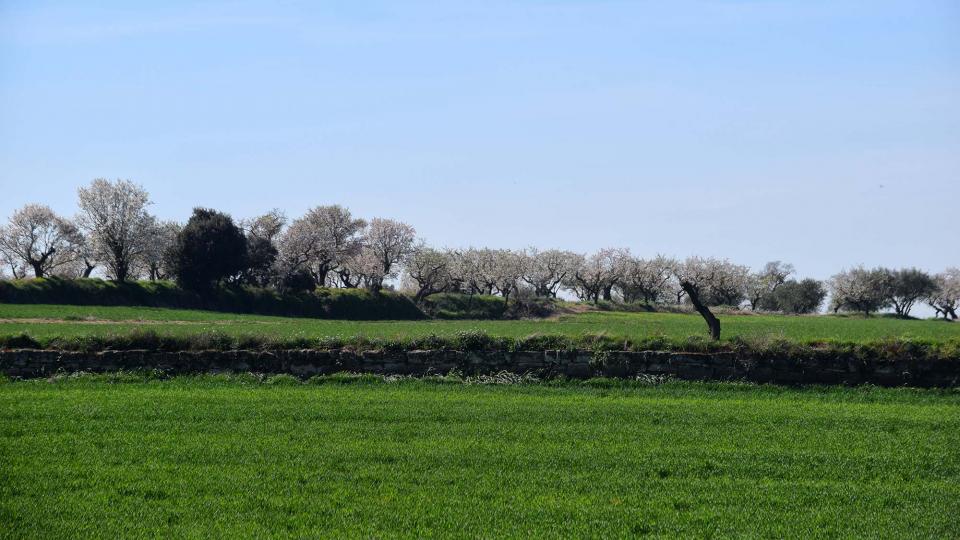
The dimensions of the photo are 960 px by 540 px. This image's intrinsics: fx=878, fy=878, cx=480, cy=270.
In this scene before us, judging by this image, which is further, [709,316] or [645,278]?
[645,278]

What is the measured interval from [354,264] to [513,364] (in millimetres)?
81797

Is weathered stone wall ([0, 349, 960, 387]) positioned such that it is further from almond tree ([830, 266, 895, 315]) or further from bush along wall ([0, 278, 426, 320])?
almond tree ([830, 266, 895, 315])

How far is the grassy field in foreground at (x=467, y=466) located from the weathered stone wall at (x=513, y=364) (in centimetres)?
334

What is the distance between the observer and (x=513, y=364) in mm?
21594

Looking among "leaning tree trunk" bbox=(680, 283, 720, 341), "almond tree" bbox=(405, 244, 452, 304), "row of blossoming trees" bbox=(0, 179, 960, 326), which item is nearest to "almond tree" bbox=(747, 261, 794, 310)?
"row of blossoming trees" bbox=(0, 179, 960, 326)

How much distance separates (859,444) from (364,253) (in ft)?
298

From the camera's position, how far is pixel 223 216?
76625 mm

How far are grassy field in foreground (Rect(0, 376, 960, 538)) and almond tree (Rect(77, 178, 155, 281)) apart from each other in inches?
2578

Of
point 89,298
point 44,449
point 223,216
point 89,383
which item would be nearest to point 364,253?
point 223,216

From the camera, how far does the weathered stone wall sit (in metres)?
21.1

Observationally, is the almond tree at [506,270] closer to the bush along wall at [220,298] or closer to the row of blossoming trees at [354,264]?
the row of blossoming trees at [354,264]

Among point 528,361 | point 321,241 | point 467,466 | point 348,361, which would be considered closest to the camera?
point 467,466

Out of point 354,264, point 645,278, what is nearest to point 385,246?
point 354,264

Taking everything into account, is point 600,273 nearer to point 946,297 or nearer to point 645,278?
point 645,278
